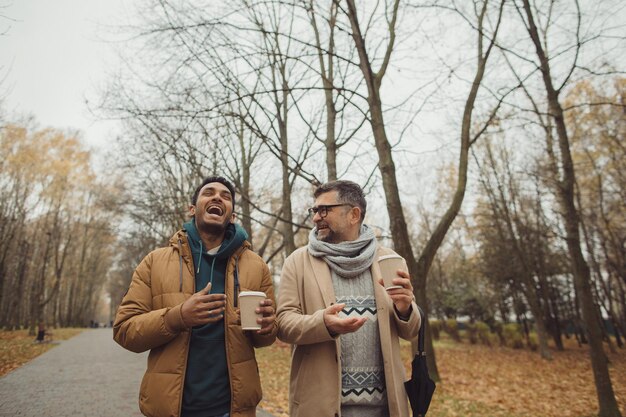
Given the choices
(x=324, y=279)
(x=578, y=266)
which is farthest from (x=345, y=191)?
(x=578, y=266)

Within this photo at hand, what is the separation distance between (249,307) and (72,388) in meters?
7.25

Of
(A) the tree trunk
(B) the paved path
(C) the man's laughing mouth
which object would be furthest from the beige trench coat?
(A) the tree trunk

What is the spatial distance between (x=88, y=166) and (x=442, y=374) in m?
23.5

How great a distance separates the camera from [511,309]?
789 inches

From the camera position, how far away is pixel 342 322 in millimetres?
1658

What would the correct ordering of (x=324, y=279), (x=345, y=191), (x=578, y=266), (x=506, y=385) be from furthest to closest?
(x=506, y=385) → (x=578, y=266) → (x=345, y=191) → (x=324, y=279)

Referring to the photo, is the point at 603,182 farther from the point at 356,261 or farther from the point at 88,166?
the point at 88,166

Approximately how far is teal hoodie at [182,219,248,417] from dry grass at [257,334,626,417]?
419 cm

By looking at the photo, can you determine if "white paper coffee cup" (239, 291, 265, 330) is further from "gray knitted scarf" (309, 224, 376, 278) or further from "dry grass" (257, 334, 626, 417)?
"dry grass" (257, 334, 626, 417)

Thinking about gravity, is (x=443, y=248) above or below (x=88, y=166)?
below

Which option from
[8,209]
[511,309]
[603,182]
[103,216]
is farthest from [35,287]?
[603,182]

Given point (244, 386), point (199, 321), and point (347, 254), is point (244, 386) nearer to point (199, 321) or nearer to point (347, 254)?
point (199, 321)

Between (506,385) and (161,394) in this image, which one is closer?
(161,394)

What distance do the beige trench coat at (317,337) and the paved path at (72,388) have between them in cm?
398
